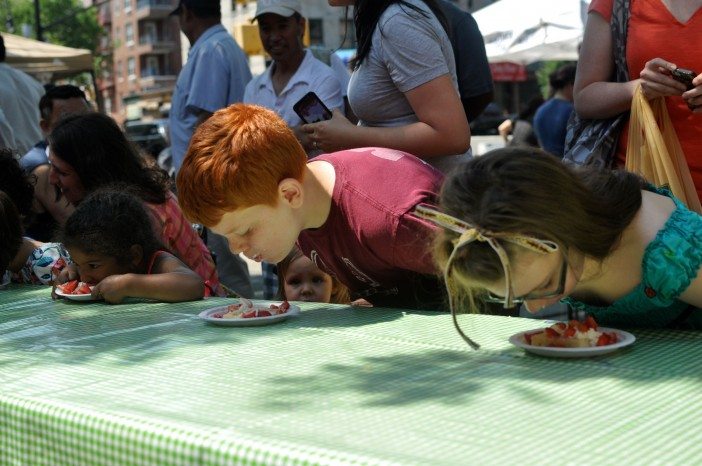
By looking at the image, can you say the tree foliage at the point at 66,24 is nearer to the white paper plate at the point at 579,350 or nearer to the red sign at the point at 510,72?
the red sign at the point at 510,72

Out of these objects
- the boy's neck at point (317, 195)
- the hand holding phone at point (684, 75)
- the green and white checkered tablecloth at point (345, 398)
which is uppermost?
the hand holding phone at point (684, 75)

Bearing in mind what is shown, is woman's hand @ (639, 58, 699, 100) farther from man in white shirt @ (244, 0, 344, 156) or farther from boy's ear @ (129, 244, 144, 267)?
man in white shirt @ (244, 0, 344, 156)

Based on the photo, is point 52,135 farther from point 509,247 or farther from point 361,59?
point 509,247

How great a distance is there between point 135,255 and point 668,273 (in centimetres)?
210

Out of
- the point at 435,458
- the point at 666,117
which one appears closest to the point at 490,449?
the point at 435,458

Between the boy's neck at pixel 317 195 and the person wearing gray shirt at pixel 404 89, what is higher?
the person wearing gray shirt at pixel 404 89

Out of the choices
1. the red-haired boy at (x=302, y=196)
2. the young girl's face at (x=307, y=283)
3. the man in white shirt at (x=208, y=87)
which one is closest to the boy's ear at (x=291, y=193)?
Result: the red-haired boy at (x=302, y=196)

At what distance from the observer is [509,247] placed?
6.22 feet

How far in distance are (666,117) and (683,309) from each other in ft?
3.39

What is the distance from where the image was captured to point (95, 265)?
3.50m

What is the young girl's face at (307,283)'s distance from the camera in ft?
14.0

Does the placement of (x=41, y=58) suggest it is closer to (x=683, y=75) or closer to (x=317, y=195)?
(x=317, y=195)

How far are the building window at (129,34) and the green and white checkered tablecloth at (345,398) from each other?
88.8 m

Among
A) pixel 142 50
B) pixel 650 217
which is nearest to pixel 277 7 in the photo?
pixel 650 217
